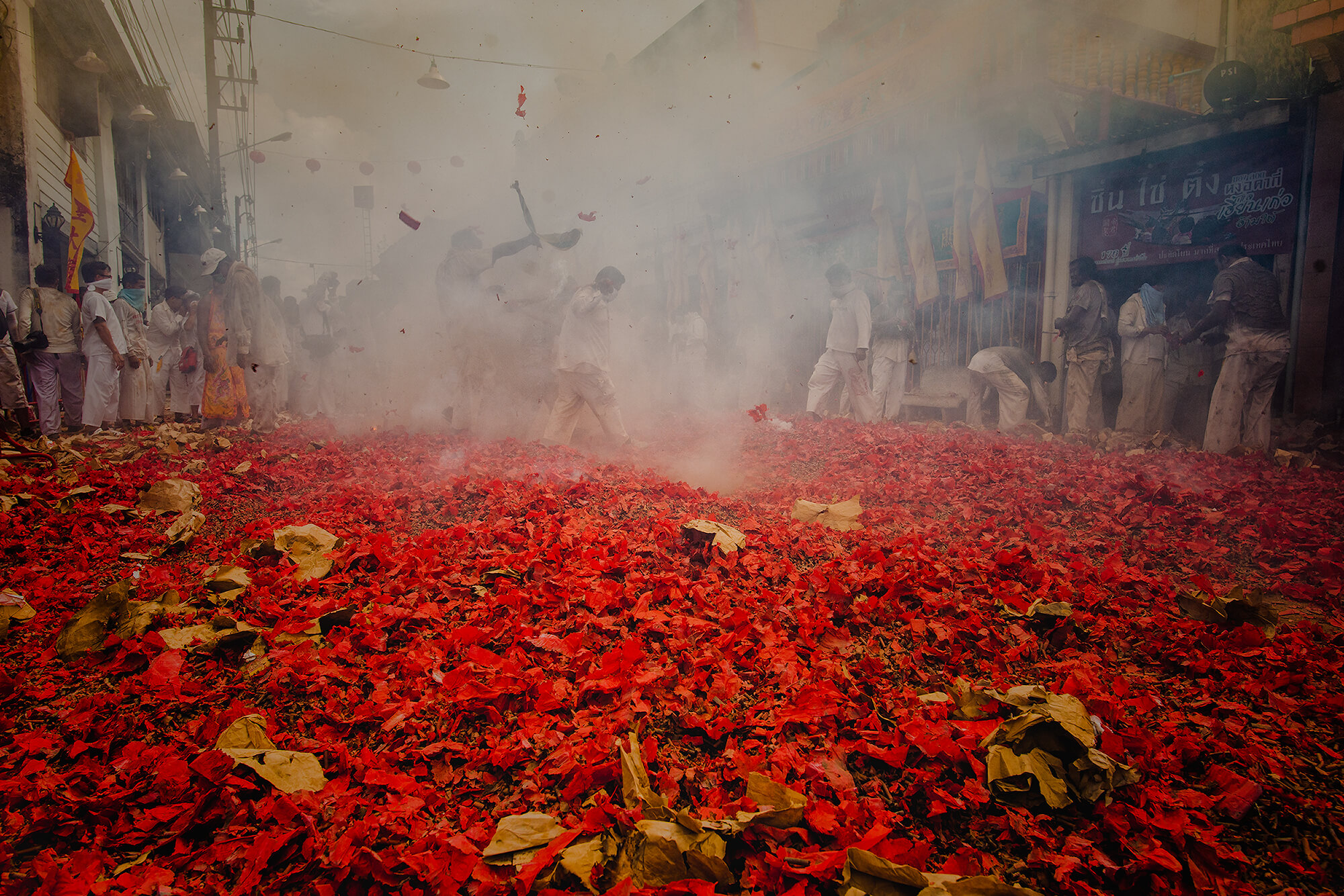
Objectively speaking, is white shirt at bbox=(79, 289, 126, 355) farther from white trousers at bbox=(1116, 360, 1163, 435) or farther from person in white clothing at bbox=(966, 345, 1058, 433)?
white trousers at bbox=(1116, 360, 1163, 435)

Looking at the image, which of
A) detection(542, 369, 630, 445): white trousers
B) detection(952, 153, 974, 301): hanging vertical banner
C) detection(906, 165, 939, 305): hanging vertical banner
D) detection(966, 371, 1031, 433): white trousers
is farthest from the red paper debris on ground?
detection(906, 165, 939, 305): hanging vertical banner

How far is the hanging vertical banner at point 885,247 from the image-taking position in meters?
10.7

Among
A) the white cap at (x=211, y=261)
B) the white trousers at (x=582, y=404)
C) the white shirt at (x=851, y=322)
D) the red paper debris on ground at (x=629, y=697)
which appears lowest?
the red paper debris on ground at (x=629, y=697)

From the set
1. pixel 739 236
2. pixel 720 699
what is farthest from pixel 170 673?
pixel 739 236

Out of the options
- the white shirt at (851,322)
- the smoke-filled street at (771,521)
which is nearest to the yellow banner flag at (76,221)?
the smoke-filled street at (771,521)

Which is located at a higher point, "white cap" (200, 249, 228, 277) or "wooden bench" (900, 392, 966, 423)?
"white cap" (200, 249, 228, 277)

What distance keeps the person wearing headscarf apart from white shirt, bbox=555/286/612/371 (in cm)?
634

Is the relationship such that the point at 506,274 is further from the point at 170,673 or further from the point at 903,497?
the point at 170,673

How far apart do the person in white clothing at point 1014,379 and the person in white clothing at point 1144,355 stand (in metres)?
0.94

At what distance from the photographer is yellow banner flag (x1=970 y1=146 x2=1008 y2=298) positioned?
9.67m

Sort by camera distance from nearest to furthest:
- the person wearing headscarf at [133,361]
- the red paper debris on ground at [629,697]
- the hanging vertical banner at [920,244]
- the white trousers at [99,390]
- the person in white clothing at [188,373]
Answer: the red paper debris on ground at [629,697] → the white trousers at [99,390] → the person wearing headscarf at [133,361] → the person in white clothing at [188,373] → the hanging vertical banner at [920,244]

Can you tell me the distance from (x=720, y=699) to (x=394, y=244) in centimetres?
2159

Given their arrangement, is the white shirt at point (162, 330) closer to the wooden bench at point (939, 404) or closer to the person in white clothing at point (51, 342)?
the person in white clothing at point (51, 342)

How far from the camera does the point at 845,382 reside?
10.8 metres
